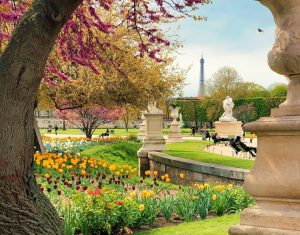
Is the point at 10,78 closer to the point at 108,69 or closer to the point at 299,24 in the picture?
the point at 299,24

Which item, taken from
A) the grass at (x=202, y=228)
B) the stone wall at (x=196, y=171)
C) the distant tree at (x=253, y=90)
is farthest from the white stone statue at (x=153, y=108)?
the distant tree at (x=253, y=90)

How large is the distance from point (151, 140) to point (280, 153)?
1310 cm

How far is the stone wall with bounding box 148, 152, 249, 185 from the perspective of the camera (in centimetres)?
980

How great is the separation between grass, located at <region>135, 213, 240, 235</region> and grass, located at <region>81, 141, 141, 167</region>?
1156 cm

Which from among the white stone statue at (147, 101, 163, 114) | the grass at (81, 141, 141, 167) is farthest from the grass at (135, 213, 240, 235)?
the grass at (81, 141, 141, 167)

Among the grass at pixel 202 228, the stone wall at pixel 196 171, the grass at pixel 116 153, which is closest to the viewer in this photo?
the grass at pixel 202 228

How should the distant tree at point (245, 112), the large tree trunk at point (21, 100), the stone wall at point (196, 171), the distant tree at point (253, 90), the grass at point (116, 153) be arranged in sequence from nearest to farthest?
the large tree trunk at point (21, 100)
the stone wall at point (196, 171)
the grass at point (116, 153)
the distant tree at point (245, 112)
the distant tree at point (253, 90)

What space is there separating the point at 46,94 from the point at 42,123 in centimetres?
6040

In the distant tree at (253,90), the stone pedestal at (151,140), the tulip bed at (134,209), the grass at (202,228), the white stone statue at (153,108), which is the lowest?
the grass at (202,228)

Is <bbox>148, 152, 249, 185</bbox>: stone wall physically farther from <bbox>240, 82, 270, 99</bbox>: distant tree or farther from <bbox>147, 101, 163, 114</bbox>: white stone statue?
<bbox>240, 82, 270, 99</bbox>: distant tree

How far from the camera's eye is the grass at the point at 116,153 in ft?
60.4

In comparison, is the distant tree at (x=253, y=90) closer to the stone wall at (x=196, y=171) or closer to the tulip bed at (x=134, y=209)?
the stone wall at (x=196, y=171)

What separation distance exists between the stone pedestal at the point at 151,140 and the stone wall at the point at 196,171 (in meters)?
1.14

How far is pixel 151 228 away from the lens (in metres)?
6.63
